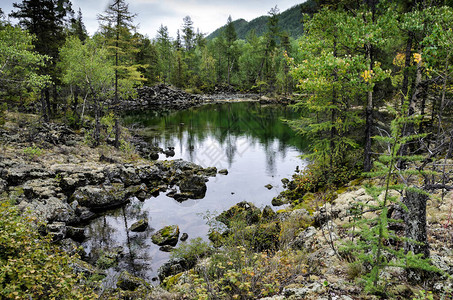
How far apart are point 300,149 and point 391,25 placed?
61.4 feet

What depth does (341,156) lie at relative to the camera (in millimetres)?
15273

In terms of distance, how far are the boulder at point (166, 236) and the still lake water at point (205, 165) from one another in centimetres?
32

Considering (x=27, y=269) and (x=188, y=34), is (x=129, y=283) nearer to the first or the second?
(x=27, y=269)

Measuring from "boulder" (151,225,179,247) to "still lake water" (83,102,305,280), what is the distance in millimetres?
315

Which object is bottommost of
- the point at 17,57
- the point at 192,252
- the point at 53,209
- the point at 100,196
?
the point at 192,252

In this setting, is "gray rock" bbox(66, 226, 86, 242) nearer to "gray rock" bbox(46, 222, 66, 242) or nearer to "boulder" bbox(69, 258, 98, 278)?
"gray rock" bbox(46, 222, 66, 242)

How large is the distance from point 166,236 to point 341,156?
35.5 ft

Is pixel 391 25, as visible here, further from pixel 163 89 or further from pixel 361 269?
pixel 163 89

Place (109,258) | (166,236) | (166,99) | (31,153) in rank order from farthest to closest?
(166,99)
(31,153)
(166,236)
(109,258)

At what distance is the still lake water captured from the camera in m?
13.1

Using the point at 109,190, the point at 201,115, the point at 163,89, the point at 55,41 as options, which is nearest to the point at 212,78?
the point at 163,89

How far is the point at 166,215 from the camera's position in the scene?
16047 millimetres

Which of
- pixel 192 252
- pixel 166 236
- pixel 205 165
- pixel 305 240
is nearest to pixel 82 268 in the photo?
pixel 192 252

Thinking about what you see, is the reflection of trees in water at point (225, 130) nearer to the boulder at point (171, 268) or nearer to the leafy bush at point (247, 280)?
the boulder at point (171, 268)
